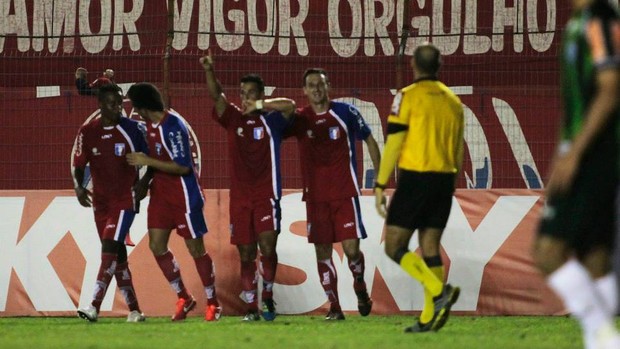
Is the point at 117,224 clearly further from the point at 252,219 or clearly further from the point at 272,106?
the point at 272,106

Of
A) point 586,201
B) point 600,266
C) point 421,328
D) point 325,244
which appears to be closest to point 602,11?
point 586,201

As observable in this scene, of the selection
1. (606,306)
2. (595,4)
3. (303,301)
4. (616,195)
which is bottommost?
(303,301)

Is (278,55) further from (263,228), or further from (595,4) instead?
(595,4)

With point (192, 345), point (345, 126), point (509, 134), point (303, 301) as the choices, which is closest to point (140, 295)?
point (303, 301)

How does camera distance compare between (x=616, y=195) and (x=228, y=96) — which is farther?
(x=228, y=96)

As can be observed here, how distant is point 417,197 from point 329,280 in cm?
239

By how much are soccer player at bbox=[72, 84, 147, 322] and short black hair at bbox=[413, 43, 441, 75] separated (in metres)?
3.21

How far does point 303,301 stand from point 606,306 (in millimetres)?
6266

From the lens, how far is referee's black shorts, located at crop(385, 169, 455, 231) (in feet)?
28.4

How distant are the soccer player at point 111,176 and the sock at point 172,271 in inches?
14.6

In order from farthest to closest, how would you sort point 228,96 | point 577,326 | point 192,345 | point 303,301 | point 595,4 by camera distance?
Result: 1. point 228,96
2. point 303,301
3. point 577,326
4. point 192,345
5. point 595,4

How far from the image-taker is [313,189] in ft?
35.8

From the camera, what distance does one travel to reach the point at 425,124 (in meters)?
8.66

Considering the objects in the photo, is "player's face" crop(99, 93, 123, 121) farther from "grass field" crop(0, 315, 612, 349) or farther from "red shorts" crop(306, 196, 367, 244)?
"red shorts" crop(306, 196, 367, 244)
